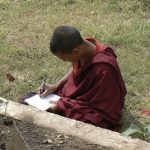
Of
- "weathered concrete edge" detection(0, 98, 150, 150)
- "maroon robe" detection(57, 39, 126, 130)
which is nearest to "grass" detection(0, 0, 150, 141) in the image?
"maroon robe" detection(57, 39, 126, 130)

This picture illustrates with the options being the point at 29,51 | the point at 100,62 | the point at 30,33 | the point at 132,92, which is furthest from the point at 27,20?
the point at 100,62

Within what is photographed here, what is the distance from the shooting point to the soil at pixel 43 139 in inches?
136

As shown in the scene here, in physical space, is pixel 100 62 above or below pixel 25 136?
above

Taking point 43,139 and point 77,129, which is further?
point 77,129

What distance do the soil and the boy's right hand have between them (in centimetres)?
99

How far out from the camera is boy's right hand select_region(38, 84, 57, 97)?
4684 millimetres

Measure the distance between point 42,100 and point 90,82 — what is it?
53 centimetres

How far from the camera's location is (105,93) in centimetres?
439

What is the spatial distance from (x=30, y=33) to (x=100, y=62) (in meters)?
2.36

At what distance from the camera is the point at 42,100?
4648 millimetres

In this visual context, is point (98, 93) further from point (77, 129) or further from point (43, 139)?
point (43, 139)

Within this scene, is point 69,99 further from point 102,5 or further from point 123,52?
point 102,5

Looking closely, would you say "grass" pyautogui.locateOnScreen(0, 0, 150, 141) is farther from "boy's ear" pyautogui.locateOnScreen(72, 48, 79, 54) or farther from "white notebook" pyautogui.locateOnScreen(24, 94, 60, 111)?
"boy's ear" pyautogui.locateOnScreen(72, 48, 79, 54)

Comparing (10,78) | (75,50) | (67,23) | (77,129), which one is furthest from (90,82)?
(67,23)
